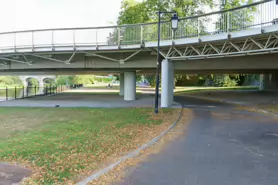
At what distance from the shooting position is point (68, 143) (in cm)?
758

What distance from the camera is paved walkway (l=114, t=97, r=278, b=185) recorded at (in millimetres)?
5066

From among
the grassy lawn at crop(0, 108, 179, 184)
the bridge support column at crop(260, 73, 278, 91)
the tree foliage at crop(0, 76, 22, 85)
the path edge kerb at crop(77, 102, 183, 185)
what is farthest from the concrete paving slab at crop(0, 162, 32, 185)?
the tree foliage at crop(0, 76, 22, 85)

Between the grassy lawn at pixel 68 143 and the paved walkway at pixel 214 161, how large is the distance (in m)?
1.04

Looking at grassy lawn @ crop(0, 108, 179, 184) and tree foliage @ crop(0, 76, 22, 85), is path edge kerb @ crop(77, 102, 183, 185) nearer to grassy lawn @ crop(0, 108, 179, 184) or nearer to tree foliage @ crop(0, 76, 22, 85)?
grassy lawn @ crop(0, 108, 179, 184)

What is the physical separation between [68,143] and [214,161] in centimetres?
419

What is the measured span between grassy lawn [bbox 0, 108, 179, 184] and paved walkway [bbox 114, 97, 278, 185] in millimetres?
1040

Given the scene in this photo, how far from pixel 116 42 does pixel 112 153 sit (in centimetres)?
1263

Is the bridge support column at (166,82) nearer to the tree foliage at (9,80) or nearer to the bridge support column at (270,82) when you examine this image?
the bridge support column at (270,82)

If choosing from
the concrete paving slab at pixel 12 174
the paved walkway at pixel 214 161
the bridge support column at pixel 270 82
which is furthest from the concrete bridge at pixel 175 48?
the bridge support column at pixel 270 82

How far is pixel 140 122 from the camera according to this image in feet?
36.8

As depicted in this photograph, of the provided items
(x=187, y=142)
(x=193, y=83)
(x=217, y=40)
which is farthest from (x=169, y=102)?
(x=193, y=83)

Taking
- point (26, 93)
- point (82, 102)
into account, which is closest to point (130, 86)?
point (82, 102)

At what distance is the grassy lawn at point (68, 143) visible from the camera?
542 cm

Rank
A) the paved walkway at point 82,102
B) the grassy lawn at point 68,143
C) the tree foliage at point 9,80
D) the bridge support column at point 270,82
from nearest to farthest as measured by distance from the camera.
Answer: the grassy lawn at point 68,143
the paved walkway at point 82,102
the bridge support column at point 270,82
the tree foliage at point 9,80
